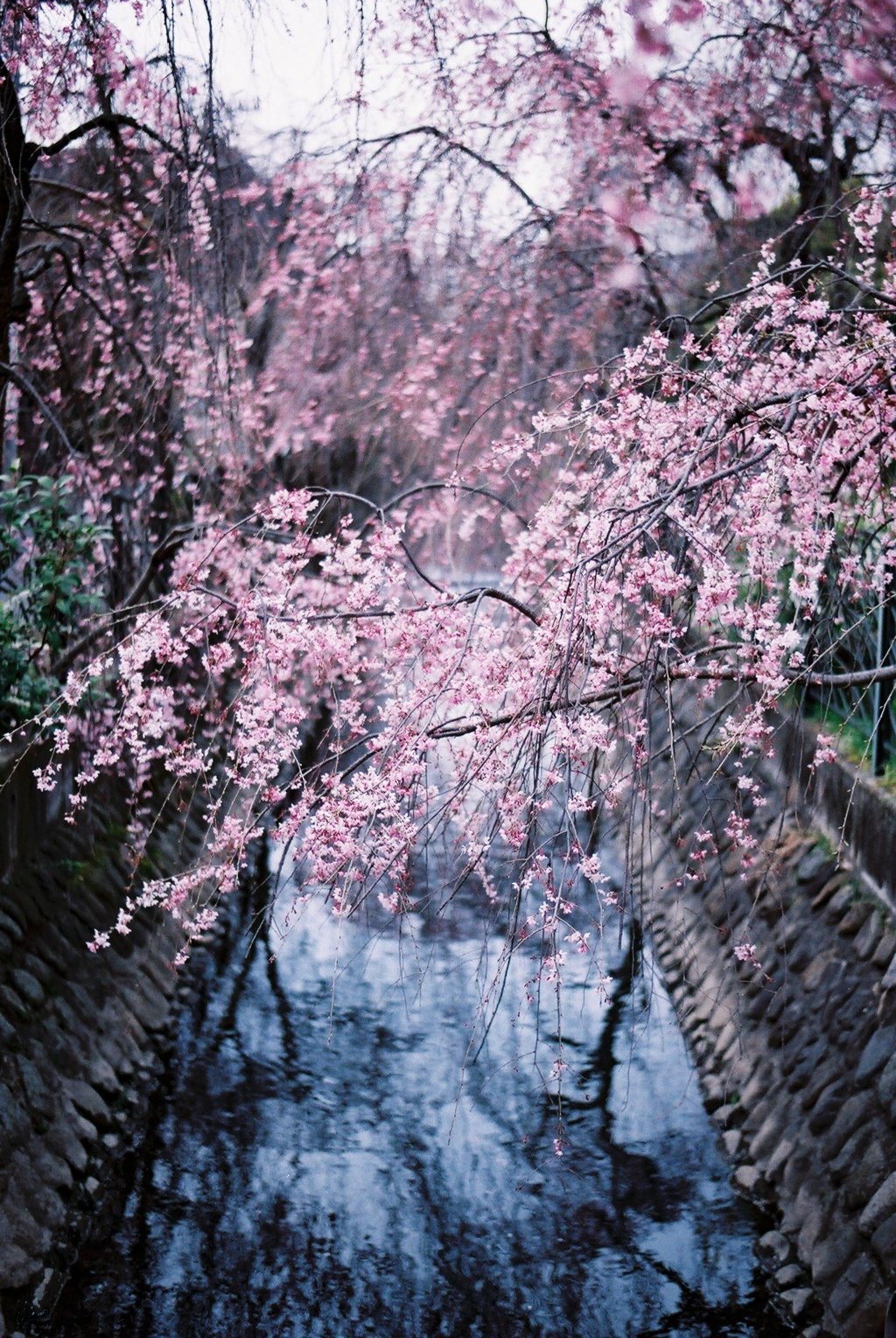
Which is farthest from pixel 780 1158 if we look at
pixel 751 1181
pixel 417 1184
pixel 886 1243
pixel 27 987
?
pixel 27 987

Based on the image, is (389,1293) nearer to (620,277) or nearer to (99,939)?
(99,939)

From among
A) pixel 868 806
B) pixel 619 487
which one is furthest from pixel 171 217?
pixel 868 806

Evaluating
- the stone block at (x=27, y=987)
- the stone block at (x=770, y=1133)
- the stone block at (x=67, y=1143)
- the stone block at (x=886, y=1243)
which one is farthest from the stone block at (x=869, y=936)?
the stone block at (x=27, y=987)

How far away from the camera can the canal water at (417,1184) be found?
5.59 meters

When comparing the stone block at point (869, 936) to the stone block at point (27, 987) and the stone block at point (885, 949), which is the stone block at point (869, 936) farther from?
the stone block at point (27, 987)

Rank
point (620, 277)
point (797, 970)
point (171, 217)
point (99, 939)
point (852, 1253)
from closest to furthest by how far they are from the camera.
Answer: point (99, 939) → point (852, 1253) → point (171, 217) → point (797, 970) → point (620, 277)

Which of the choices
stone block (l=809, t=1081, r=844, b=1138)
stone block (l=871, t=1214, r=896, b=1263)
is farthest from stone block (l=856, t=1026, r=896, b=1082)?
stone block (l=871, t=1214, r=896, b=1263)

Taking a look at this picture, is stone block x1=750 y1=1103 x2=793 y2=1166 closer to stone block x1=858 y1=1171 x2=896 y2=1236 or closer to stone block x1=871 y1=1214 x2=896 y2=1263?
stone block x1=858 y1=1171 x2=896 y2=1236

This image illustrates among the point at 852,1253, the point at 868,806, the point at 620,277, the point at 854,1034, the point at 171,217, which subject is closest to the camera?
the point at 852,1253

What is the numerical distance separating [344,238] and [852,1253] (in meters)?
8.17

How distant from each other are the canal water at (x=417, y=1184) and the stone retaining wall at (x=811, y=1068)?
0.22 meters

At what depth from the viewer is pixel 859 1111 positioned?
5629 mm

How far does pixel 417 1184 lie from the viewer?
6805 millimetres

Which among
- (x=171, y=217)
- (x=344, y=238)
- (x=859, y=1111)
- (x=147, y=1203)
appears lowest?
(x=147, y=1203)
